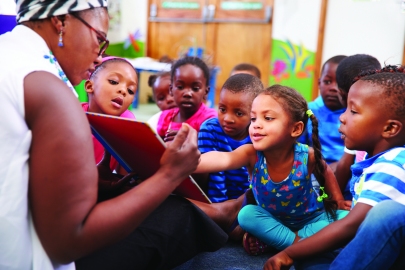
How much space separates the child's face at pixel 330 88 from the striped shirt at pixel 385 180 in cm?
142

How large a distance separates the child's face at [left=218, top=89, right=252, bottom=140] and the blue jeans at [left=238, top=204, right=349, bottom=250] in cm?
41

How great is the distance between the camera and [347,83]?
2180mm

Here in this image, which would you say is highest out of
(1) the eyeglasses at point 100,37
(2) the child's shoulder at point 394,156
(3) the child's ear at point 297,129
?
(1) the eyeglasses at point 100,37

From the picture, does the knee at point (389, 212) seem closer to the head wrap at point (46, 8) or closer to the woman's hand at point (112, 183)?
the woman's hand at point (112, 183)

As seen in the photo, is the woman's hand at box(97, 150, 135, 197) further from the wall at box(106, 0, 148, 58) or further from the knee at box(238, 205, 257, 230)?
the wall at box(106, 0, 148, 58)

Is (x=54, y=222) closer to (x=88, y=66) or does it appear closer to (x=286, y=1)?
(x=88, y=66)

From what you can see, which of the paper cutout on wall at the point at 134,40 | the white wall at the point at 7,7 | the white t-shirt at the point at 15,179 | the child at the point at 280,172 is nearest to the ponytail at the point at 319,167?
the child at the point at 280,172

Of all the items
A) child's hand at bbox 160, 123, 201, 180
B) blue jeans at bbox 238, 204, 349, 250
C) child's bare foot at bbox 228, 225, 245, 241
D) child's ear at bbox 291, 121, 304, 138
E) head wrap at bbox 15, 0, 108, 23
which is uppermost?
head wrap at bbox 15, 0, 108, 23

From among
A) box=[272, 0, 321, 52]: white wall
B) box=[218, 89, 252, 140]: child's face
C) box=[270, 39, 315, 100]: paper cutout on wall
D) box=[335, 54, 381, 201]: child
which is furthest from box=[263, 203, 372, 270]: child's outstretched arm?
box=[272, 0, 321, 52]: white wall

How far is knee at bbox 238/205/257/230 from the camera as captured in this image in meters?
1.67

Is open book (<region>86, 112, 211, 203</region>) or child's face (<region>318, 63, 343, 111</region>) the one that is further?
child's face (<region>318, 63, 343, 111</region>)

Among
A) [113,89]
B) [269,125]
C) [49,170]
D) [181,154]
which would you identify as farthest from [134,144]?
[113,89]

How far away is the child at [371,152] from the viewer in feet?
3.67

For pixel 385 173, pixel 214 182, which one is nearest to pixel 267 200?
pixel 214 182
